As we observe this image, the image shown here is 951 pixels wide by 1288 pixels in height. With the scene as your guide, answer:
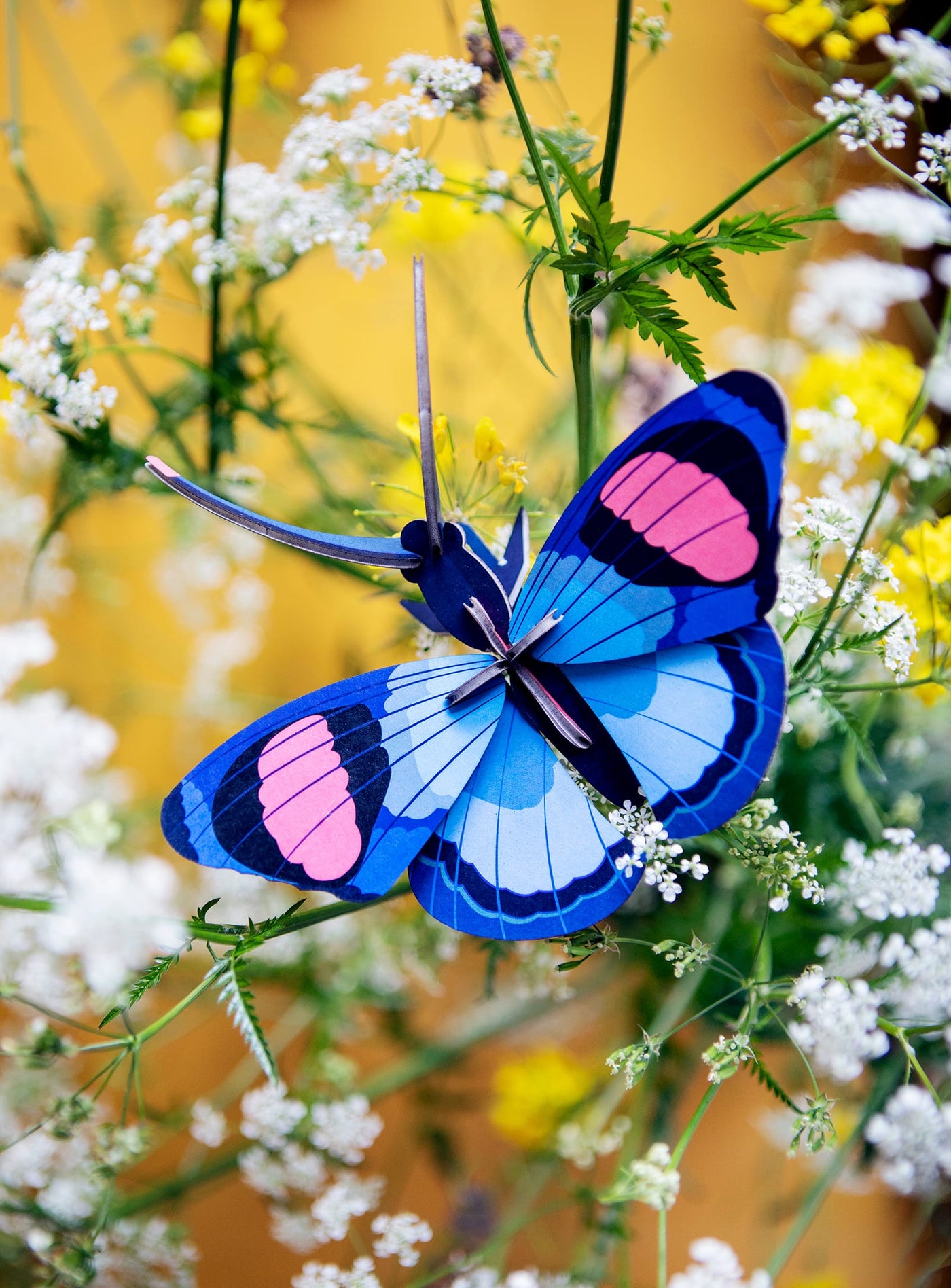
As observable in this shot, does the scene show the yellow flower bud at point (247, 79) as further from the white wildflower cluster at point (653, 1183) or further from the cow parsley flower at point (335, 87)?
the white wildflower cluster at point (653, 1183)

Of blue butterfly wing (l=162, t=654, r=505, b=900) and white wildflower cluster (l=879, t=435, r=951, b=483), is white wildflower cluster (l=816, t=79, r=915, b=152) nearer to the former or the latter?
white wildflower cluster (l=879, t=435, r=951, b=483)

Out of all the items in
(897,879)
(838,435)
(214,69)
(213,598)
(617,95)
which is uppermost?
(214,69)

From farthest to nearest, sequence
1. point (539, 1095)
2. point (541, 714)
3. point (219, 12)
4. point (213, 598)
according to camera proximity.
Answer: point (213, 598)
point (539, 1095)
point (219, 12)
point (541, 714)

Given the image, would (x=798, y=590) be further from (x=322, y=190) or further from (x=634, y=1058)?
(x=322, y=190)

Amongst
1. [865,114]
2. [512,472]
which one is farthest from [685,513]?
[865,114]

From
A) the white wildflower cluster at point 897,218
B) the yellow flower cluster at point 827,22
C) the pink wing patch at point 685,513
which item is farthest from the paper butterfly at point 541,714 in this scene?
the yellow flower cluster at point 827,22

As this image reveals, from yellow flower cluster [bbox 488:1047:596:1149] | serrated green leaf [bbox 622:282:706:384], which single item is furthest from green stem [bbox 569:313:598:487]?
yellow flower cluster [bbox 488:1047:596:1149]

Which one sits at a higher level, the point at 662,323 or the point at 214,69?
the point at 214,69
